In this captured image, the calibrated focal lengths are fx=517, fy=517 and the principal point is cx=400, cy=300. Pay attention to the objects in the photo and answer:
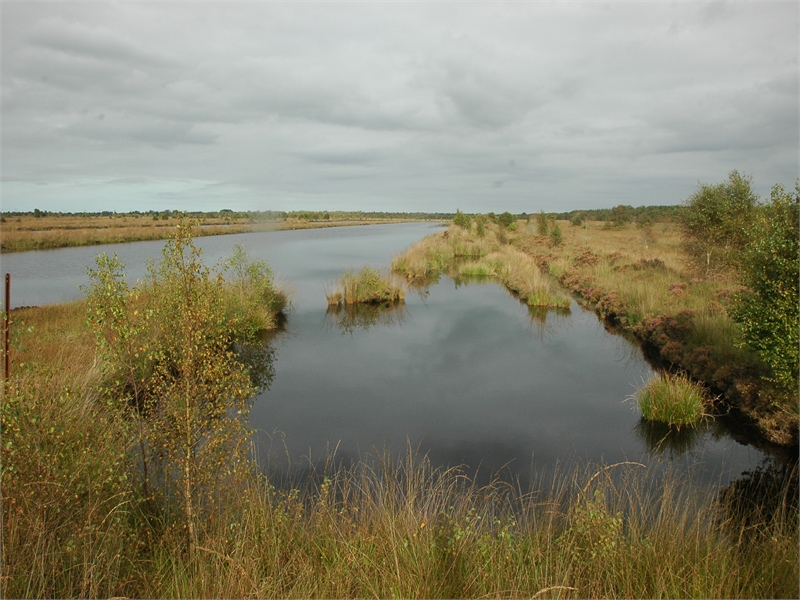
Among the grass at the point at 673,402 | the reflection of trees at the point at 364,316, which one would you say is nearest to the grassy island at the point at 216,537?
the grass at the point at 673,402

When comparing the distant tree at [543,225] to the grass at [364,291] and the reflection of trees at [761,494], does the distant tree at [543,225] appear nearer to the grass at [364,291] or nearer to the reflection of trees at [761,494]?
the grass at [364,291]

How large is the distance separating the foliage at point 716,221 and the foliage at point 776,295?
904cm

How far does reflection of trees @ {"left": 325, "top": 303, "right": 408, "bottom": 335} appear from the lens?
740 inches

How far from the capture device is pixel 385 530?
4.40 m

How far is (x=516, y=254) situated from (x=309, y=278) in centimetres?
1394

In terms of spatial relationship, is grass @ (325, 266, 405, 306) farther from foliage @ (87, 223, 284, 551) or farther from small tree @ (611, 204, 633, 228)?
small tree @ (611, 204, 633, 228)

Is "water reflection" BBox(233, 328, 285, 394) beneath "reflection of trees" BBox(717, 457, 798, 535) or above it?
above

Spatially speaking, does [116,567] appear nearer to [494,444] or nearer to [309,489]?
[309,489]

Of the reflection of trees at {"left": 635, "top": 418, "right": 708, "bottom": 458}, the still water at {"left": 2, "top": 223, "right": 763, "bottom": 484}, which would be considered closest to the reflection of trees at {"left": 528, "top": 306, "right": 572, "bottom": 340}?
the still water at {"left": 2, "top": 223, "right": 763, "bottom": 484}

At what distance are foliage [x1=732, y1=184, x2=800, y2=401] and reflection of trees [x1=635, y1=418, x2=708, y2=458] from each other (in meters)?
1.60

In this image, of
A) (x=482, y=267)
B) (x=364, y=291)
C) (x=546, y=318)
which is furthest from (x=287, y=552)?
(x=482, y=267)

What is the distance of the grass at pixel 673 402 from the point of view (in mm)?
9297

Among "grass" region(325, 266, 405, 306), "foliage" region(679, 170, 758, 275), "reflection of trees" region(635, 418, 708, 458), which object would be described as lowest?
"reflection of trees" region(635, 418, 708, 458)

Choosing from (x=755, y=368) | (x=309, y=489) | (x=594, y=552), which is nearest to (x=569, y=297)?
(x=755, y=368)
